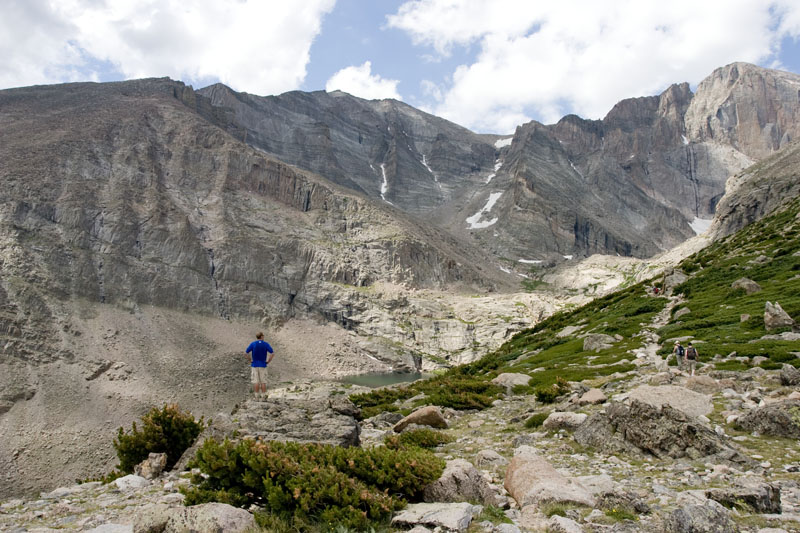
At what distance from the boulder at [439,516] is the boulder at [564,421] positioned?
7.07 metres

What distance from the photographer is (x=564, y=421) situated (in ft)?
44.3

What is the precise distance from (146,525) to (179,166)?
18690 cm

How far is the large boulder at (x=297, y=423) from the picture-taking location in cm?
1210

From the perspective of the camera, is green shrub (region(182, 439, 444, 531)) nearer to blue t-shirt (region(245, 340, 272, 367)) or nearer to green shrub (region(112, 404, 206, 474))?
green shrub (region(112, 404, 206, 474))

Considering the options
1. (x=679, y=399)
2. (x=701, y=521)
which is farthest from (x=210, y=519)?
(x=679, y=399)

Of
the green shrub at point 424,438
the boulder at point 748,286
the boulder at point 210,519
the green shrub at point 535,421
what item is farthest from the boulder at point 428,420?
the boulder at point 748,286

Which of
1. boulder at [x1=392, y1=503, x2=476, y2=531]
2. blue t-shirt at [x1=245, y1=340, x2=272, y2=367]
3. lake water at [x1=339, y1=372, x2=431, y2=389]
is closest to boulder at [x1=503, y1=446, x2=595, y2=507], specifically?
boulder at [x1=392, y1=503, x2=476, y2=531]

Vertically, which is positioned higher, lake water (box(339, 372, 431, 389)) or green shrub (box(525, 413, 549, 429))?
green shrub (box(525, 413, 549, 429))

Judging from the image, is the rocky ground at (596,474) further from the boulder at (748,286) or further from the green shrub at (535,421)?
the boulder at (748,286)

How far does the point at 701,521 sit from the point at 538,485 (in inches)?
111

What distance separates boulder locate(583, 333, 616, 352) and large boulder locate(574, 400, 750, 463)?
21.8 meters

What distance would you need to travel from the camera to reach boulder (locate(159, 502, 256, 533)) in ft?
21.6

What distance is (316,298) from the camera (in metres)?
158

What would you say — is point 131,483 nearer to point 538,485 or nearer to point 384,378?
point 538,485
